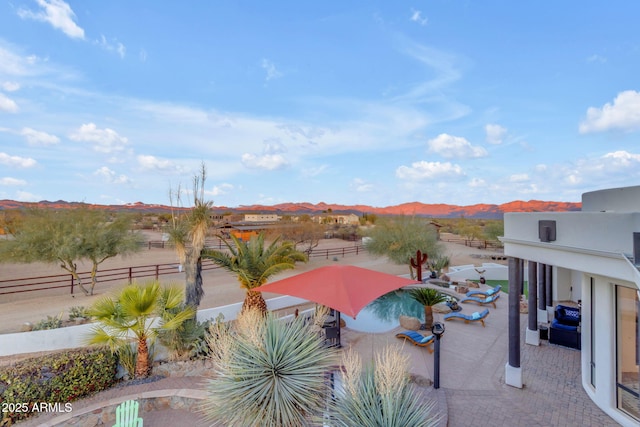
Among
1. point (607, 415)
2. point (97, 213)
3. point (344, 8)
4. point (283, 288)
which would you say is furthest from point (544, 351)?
point (97, 213)

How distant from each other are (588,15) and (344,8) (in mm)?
10265

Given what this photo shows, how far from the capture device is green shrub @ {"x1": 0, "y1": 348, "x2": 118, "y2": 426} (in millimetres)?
6254

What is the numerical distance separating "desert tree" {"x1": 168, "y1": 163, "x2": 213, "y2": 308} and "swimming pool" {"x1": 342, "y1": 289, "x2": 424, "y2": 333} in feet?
18.7

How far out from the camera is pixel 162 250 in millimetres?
34000

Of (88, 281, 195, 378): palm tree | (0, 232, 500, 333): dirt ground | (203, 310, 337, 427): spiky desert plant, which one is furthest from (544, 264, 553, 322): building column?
(88, 281, 195, 378): palm tree

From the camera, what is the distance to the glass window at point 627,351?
494 centimetres

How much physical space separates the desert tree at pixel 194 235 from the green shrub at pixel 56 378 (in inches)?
98.1

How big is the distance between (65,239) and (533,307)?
63.5 ft

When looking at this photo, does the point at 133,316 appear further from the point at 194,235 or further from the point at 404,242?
the point at 404,242

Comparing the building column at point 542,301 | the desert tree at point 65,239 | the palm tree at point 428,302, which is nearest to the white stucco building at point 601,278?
the building column at point 542,301

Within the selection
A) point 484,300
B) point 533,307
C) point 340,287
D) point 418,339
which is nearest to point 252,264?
point 340,287

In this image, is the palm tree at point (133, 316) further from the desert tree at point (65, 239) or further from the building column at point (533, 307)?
the building column at point (533, 307)

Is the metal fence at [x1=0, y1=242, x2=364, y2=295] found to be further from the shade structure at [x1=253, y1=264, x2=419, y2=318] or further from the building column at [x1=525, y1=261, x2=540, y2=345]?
the building column at [x1=525, y1=261, x2=540, y2=345]

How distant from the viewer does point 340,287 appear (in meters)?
6.36
